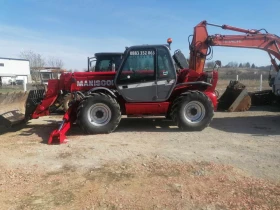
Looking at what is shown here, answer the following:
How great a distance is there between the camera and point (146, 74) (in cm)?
792

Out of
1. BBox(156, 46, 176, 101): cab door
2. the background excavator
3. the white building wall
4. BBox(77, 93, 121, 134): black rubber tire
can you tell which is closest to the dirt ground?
BBox(77, 93, 121, 134): black rubber tire

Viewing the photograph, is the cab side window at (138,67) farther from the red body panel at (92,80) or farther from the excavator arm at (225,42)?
the excavator arm at (225,42)

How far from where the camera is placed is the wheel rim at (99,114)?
7.73 m

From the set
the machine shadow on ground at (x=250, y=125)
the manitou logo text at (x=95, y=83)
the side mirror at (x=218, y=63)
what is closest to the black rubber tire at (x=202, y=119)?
the machine shadow on ground at (x=250, y=125)

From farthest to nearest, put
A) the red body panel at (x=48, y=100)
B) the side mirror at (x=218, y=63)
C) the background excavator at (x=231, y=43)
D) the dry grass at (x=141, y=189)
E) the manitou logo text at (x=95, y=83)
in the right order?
the background excavator at (x=231, y=43), the side mirror at (x=218, y=63), the manitou logo text at (x=95, y=83), the red body panel at (x=48, y=100), the dry grass at (x=141, y=189)

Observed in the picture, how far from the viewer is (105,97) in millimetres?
7688

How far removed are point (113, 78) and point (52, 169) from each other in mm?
3661

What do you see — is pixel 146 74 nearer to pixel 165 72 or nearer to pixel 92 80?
pixel 165 72

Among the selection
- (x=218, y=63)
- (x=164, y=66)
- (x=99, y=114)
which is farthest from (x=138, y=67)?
(x=218, y=63)

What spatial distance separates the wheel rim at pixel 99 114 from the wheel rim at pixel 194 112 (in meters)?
2.13

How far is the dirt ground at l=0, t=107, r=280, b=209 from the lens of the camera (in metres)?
3.92

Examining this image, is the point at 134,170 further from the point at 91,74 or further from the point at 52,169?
the point at 91,74

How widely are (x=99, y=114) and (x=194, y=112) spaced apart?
2616mm

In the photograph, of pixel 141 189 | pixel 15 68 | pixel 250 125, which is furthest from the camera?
pixel 15 68
